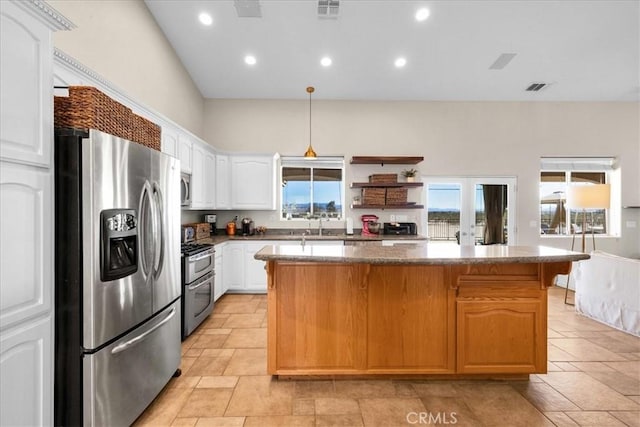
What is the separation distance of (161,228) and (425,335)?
7.11 feet

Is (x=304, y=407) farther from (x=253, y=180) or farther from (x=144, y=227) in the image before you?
(x=253, y=180)

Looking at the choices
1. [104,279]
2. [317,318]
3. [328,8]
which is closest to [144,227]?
[104,279]

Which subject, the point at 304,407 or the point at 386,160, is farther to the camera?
the point at 386,160

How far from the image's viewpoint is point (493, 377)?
91.5 inches

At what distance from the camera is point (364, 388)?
2.22m

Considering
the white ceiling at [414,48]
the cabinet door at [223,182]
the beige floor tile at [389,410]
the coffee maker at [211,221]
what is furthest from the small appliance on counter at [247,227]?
the beige floor tile at [389,410]

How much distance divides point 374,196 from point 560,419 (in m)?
3.67

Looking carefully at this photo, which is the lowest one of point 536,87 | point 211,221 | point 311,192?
point 211,221

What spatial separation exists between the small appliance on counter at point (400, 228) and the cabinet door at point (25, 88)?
4506 mm

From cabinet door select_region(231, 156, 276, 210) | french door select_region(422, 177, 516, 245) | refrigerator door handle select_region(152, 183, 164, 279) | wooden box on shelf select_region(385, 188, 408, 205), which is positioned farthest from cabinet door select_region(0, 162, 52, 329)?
french door select_region(422, 177, 516, 245)

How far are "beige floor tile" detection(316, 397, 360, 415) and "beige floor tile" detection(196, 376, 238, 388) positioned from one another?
72 centimetres

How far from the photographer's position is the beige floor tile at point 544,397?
202 cm

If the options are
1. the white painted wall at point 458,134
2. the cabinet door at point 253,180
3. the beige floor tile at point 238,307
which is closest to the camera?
the beige floor tile at point 238,307

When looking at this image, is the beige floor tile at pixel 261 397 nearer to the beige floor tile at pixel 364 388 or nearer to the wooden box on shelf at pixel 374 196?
the beige floor tile at pixel 364 388
